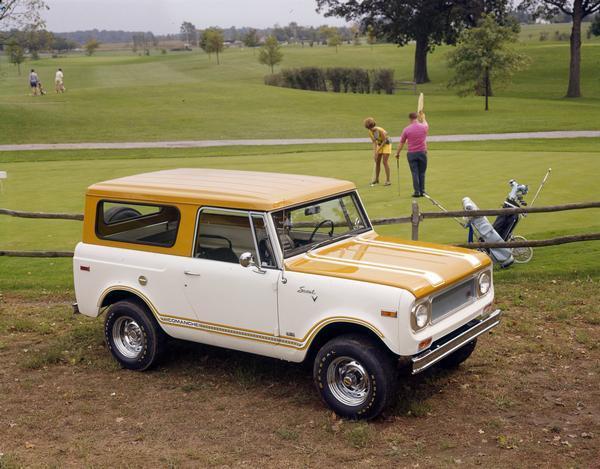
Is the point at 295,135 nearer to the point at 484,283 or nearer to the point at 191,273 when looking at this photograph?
the point at 191,273

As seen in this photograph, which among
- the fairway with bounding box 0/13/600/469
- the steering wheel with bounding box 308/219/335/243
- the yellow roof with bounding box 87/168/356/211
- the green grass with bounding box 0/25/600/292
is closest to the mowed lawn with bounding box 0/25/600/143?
the green grass with bounding box 0/25/600/292

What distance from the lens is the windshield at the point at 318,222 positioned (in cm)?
747

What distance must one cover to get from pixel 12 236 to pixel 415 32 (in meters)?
51.3

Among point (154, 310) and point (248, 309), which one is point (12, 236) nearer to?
point (154, 310)

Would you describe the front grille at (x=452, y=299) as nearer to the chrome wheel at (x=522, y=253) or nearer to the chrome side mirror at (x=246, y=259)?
the chrome side mirror at (x=246, y=259)

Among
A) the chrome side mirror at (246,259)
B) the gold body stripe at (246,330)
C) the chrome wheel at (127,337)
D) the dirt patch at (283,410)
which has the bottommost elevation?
the dirt patch at (283,410)

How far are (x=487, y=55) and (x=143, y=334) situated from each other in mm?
38496

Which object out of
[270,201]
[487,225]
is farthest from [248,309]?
[487,225]

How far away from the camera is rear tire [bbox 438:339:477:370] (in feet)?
26.4

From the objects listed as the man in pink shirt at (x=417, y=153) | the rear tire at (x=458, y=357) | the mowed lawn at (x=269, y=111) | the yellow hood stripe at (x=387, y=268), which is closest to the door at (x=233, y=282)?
the yellow hood stripe at (x=387, y=268)

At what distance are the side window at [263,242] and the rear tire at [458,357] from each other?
222 cm

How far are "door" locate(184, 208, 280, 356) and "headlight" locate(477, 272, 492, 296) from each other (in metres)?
1.97

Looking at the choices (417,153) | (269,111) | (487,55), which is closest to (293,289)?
(417,153)

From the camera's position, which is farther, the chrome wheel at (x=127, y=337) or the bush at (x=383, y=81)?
the bush at (x=383, y=81)
